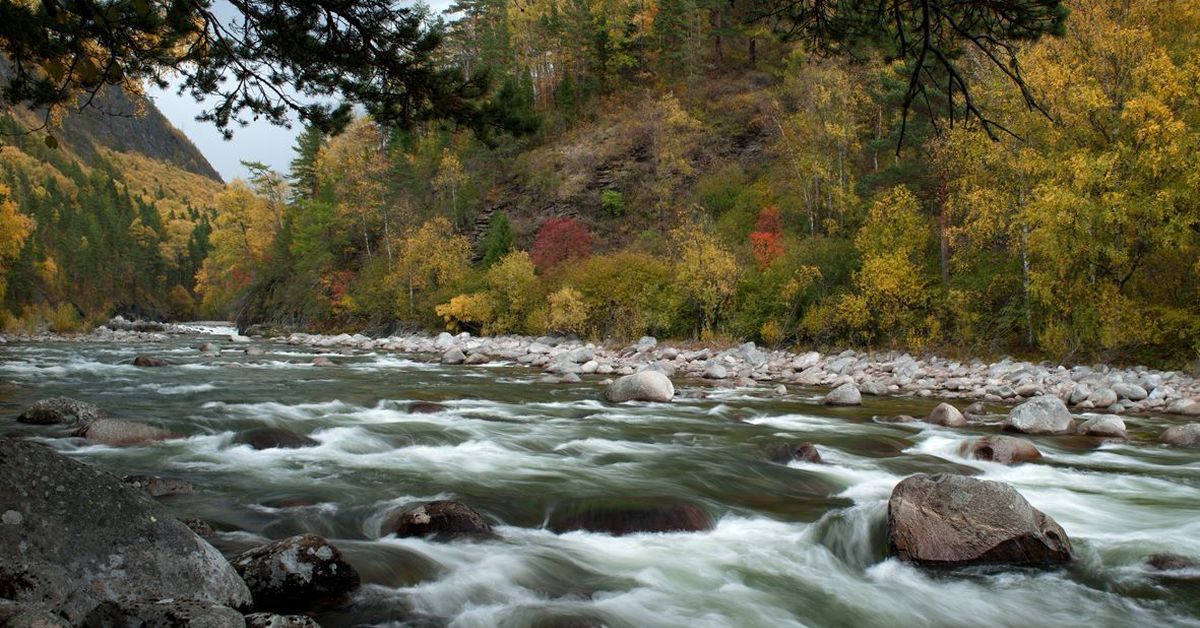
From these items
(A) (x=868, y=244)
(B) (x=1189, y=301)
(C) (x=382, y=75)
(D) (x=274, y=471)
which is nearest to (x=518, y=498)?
(D) (x=274, y=471)

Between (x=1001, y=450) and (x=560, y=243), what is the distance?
3567 cm

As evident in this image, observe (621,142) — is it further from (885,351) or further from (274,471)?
(274,471)

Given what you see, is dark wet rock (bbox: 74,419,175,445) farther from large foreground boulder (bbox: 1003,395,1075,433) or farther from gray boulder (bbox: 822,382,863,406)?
large foreground boulder (bbox: 1003,395,1075,433)

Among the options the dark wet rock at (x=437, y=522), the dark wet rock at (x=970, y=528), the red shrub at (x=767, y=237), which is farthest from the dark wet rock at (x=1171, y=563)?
the red shrub at (x=767, y=237)

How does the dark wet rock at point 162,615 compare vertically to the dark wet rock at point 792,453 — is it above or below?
above

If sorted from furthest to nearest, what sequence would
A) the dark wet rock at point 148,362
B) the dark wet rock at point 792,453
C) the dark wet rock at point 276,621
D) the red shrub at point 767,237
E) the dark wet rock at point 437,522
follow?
the red shrub at point 767,237, the dark wet rock at point 148,362, the dark wet rock at point 792,453, the dark wet rock at point 437,522, the dark wet rock at point 276,621

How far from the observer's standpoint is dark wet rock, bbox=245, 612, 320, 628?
126 inches

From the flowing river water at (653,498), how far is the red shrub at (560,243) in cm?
2784

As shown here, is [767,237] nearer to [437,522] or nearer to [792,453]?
[792,453]

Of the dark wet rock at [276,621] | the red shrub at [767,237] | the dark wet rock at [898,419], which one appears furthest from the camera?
the red shrub at [767,237]

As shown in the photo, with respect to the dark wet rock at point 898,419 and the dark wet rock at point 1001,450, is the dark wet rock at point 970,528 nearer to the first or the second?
the dark wet rock at point 1001,450

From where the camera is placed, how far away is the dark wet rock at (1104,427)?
11.0 m

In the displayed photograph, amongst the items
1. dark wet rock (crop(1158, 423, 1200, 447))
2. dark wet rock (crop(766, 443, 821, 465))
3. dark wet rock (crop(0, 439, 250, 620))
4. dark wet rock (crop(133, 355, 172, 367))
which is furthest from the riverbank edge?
dark wet rock (crop(0, 439, 250, 620))

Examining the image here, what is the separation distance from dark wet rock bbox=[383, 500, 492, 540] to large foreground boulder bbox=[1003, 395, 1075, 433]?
9.49m
